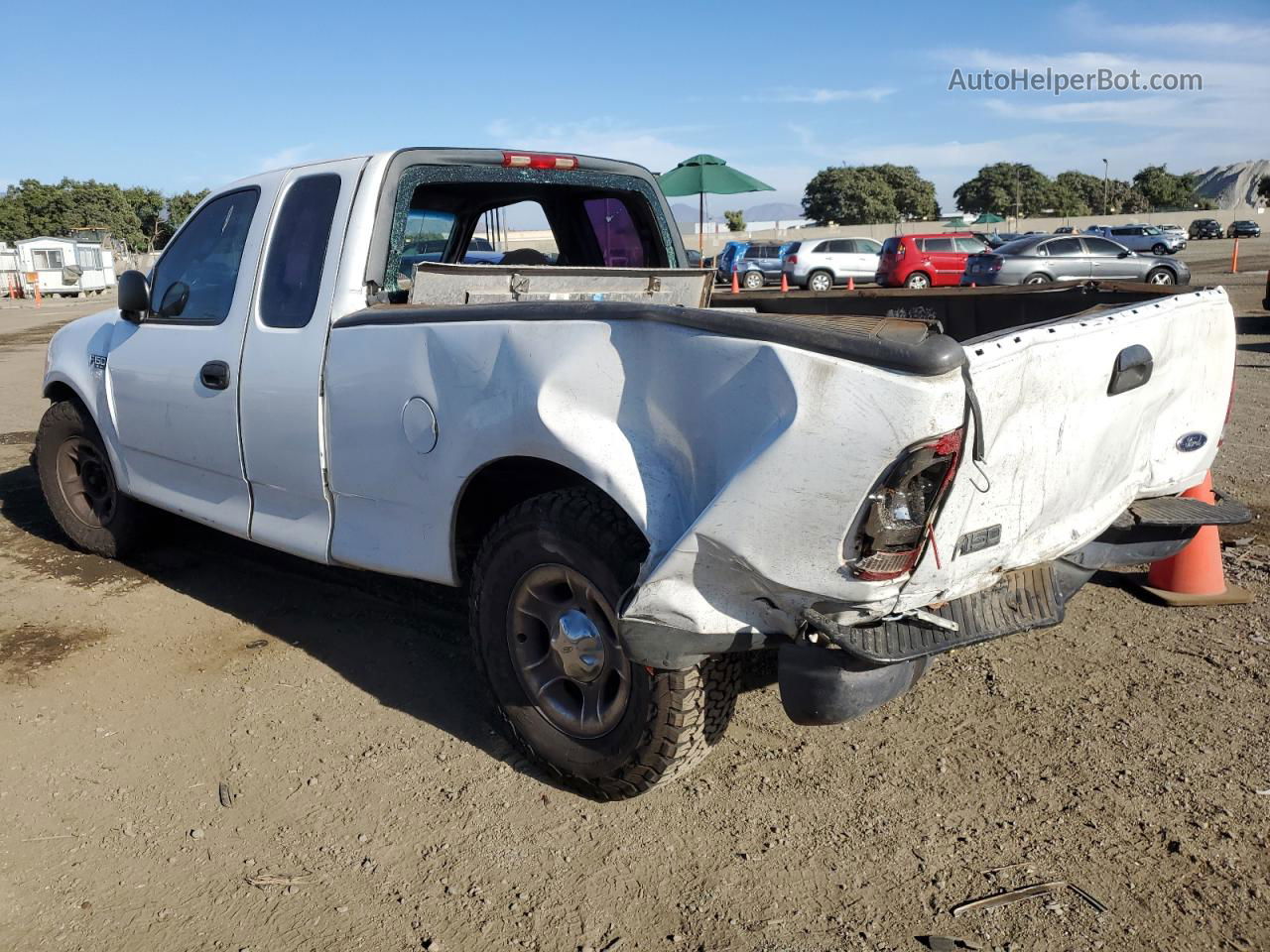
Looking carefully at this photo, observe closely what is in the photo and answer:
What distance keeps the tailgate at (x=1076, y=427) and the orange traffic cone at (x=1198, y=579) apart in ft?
4.28

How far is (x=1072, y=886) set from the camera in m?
2.67

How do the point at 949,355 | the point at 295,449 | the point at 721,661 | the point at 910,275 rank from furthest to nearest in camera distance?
the point at 910,275 → the point at 295,449 → the point at 721,661 → the point at 949,355

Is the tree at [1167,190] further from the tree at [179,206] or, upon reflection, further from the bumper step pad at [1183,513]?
the bumper step pad at [1183,513]

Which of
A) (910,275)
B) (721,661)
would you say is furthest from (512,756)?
(910,275)

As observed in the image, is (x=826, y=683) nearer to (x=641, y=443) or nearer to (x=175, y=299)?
(x=641, y=443)

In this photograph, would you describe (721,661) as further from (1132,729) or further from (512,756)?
(1132,729)

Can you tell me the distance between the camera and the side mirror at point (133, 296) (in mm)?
4617

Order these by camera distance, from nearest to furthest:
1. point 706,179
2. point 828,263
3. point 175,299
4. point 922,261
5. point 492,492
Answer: point 492,492, point 175,299, point 706,179, point 922,261, point 828,263

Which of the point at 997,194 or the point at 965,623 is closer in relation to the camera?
the point at 965,623

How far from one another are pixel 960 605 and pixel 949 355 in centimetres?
79

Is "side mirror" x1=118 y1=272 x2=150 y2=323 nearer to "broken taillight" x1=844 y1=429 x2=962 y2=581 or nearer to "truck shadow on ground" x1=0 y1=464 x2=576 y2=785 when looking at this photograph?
"truck shadow on ground" x1=0 y1=464 x2=576 y2=785

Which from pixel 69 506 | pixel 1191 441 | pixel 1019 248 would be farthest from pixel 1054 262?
pixel 69 506

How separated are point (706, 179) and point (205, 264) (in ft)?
65.0

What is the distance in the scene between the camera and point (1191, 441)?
3.28 meters
